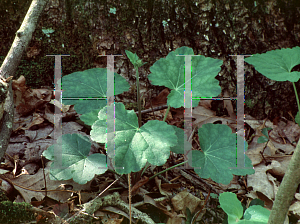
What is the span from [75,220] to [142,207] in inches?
12.9

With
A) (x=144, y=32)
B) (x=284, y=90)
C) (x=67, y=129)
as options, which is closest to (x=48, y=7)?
(x=144, y=32)

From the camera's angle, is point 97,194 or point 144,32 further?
point 144,32

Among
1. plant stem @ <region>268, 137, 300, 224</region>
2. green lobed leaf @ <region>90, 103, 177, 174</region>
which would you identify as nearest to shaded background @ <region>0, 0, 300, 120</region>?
green lobed leaf @ <region>90, 103, 177, 174</region>

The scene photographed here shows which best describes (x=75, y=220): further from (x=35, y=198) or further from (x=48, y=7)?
(x=48, y=7)

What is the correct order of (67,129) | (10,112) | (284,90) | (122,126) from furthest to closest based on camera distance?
1. (284,90)
2. (67,129)
3. (10,112)
4. (122,126)

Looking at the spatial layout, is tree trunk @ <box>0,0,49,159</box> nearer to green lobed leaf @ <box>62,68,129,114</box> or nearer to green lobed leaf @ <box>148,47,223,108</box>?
green lobed leaf @ <box>62,68,129,114</box>

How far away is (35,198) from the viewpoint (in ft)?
3.95

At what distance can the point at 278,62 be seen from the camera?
4.59 feet

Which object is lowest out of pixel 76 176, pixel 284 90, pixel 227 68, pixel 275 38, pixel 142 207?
pixel 142 207

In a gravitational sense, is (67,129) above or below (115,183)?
above

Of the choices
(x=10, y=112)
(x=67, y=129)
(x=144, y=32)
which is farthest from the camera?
(x=144, y=32)

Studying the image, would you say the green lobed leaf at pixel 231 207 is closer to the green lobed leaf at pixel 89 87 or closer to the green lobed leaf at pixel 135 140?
the green lobed leaf at pixel 135 140

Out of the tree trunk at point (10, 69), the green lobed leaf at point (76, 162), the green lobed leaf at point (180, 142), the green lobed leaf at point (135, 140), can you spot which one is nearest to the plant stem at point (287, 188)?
the green lobed leaf at point (135, 140)

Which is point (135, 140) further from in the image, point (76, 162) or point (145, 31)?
point (145, 31)
